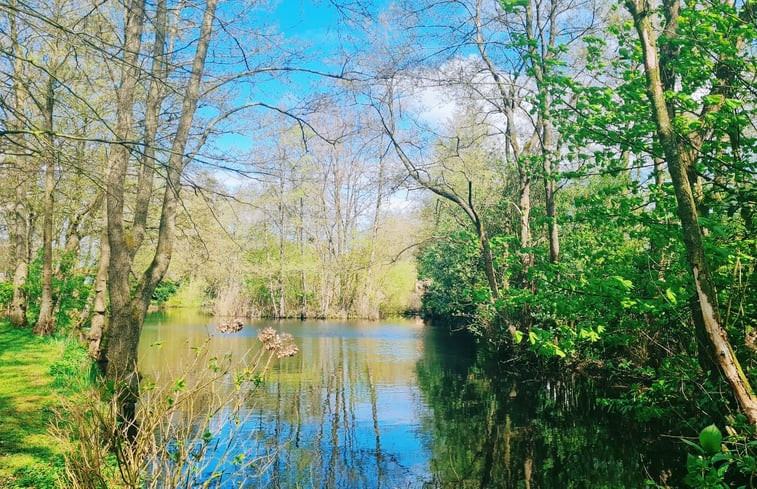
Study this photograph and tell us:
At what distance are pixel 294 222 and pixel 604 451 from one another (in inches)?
1019

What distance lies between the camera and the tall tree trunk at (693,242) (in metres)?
3.90

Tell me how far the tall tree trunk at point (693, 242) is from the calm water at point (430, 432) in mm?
2291

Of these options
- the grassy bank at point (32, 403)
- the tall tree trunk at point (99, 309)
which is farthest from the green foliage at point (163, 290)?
the tall tree trunk at point (99, 309)

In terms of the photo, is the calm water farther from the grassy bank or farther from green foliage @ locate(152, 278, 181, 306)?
green foliage @ locate(152, 278, 181, 306)

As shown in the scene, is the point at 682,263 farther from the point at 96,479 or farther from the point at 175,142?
the point at 175,142

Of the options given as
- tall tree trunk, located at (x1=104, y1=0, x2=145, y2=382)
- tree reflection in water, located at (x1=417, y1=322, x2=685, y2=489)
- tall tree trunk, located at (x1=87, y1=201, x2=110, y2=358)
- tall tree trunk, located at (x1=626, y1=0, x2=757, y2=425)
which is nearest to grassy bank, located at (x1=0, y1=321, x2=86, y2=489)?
tall tree trunk, located at (x1=87, y1=201, x2=110, y2=358)

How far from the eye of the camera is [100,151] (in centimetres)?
1367

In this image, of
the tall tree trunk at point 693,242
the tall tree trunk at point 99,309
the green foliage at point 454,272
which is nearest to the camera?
the tall tree trunk at point 693,242

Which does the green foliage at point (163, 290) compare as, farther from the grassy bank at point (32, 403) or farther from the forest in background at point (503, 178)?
the grassy bank at point (32, 403)

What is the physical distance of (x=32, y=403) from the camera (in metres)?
6.81

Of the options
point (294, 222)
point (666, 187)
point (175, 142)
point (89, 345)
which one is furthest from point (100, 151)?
point (294, 222)

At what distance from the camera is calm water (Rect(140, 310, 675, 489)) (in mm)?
6105

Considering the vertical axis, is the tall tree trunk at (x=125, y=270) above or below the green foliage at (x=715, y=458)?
above

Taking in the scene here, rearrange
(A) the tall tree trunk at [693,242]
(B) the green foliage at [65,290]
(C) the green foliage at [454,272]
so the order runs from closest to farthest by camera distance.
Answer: (A) the tall tree trunk at [693,242]
(B) the green foliage at [65,290]
(C) the green foliage at [454,272]
